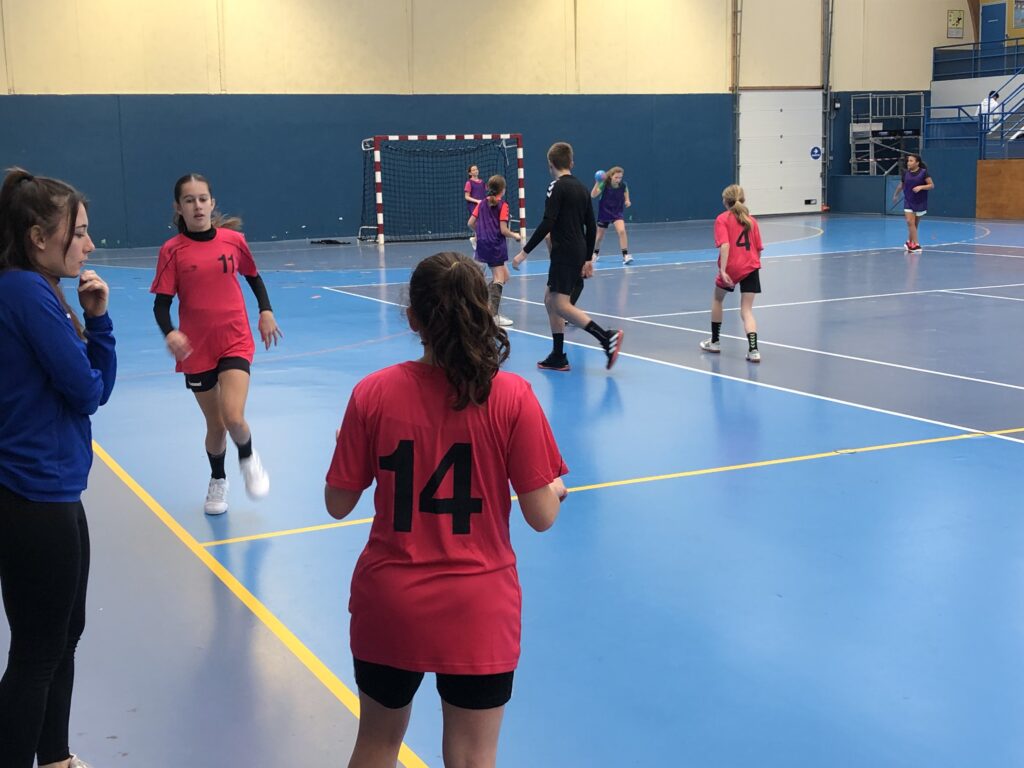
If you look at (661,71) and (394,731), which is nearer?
(394,731)

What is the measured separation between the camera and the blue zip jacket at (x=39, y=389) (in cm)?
314

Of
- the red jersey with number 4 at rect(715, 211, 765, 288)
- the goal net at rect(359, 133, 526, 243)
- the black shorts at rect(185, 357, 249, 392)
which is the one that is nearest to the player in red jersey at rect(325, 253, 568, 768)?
the black shorts at rect(185, 357, 249, 392)

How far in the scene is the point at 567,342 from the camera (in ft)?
→ 42.7

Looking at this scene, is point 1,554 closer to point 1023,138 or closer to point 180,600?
point 180,600

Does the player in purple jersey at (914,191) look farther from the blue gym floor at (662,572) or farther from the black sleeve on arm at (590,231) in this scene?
the black sleeve on arm at (590,231)

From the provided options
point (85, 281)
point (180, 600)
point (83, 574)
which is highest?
point (85, 281)

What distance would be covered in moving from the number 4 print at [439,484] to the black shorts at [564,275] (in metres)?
8.34

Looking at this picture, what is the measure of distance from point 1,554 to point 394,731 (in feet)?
4.03

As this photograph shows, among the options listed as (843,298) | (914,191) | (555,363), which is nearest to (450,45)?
(914,191)

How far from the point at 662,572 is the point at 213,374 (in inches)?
108

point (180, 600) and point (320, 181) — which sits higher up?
point (320, 181)

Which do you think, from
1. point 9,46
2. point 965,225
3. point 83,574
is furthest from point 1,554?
point 965,225

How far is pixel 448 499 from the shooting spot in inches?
109

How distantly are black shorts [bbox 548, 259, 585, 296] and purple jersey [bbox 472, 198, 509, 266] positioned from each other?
2.75 m
